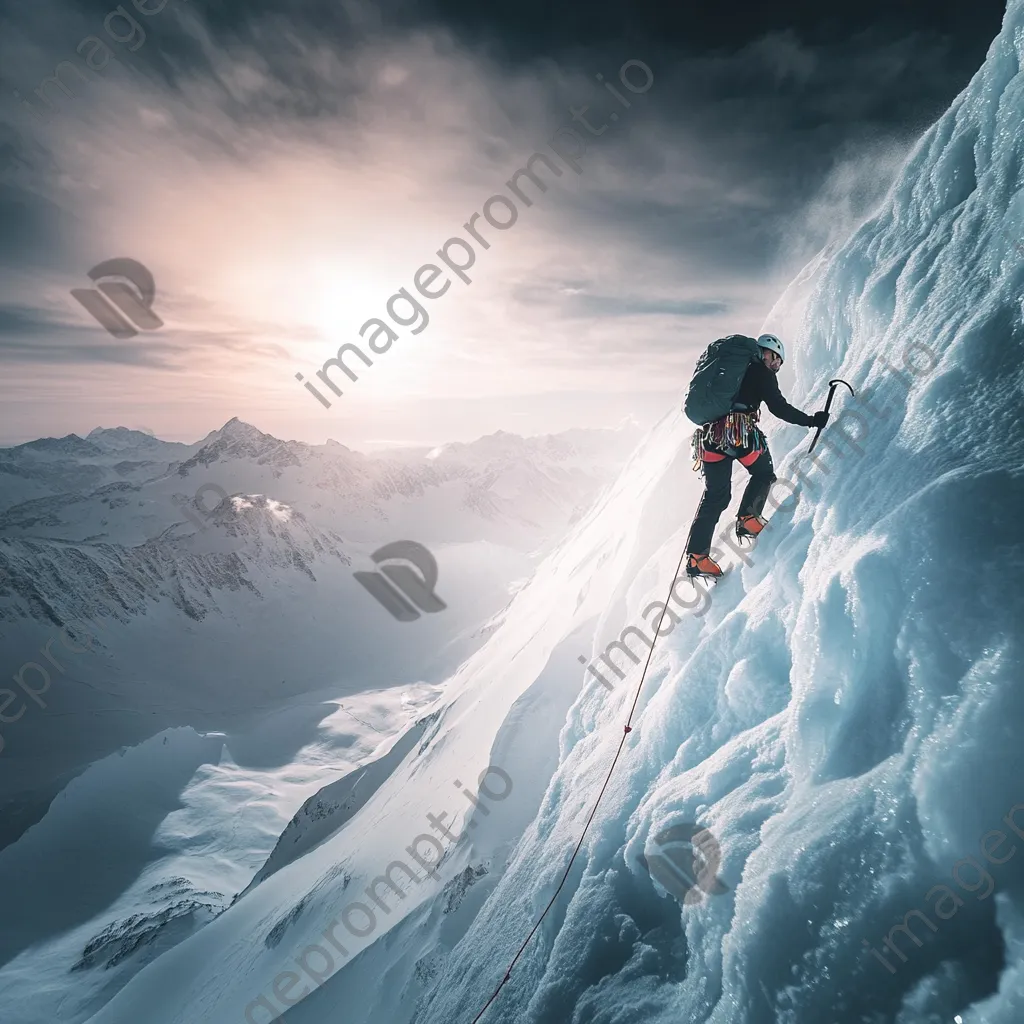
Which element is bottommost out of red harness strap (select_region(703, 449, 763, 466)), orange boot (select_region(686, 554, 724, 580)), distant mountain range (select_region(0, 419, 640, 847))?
distant mountain range (select_region(0, 419, 640, 847))

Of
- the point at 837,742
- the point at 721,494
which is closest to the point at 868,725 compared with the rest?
the point at 837,742

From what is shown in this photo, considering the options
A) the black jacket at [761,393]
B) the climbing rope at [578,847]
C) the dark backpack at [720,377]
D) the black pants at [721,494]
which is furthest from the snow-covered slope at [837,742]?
the dark backpack at [720,377]

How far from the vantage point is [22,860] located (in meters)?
50.1

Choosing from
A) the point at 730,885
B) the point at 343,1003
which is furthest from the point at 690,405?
the point at 343,1003

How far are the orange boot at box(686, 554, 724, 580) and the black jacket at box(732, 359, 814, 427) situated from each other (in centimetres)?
211

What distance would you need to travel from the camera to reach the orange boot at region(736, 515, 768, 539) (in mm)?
6462

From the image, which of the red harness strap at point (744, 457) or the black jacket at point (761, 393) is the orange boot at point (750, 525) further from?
the black jacket at point (761, 393)

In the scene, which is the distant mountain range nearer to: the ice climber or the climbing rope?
the climbing rope

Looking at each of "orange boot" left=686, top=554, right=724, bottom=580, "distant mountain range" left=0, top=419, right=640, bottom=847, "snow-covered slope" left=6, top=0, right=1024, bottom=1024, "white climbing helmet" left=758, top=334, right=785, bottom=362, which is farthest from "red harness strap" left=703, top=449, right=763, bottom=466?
"distant mountain range" left=0, top=419, right=640, bottom=847

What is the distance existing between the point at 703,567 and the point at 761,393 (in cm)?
242

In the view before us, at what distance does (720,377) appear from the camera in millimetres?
6074

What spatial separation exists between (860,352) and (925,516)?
395 centimetres

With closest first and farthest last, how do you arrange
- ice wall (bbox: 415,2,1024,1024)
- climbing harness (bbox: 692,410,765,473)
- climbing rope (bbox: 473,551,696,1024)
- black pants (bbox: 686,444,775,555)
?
ice wall (bbox: 415,2,1024,1024), climbing rope (bbox: 473,551,696,1024), climbing harness (bbox: 692,410,765,473), black pants (bbox: 686,444,775,555)

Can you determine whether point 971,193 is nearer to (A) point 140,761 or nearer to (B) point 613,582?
(B) point 613,582
